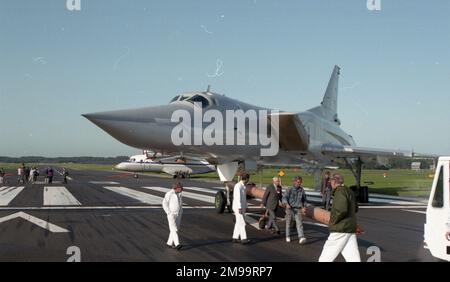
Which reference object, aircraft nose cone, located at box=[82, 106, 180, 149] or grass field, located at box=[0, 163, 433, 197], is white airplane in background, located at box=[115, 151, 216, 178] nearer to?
grass field, located at box=[0, 163, 433, 197]

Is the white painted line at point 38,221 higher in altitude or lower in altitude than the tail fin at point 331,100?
lower

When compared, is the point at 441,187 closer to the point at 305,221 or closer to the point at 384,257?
the point at 384,257

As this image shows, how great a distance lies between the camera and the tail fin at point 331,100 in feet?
85.6

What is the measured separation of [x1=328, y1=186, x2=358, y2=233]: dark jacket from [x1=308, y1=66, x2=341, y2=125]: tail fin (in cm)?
1821

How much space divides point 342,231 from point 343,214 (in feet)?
0.87

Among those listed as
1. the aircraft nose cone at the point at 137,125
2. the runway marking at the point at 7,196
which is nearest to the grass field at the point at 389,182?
the aircraft nose cone at the point at 137,125

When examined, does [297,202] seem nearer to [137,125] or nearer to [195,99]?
[137,125]

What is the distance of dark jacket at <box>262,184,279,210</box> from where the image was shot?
11.7m

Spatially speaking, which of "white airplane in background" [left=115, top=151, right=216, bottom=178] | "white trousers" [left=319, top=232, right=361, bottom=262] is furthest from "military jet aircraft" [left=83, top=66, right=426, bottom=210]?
"white airplane in background" [left=115, top=151, right=216, bottom=178]

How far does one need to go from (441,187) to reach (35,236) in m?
9.22

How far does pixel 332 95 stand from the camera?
2769 centimetres

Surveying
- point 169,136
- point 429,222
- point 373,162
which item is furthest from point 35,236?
point 373,162

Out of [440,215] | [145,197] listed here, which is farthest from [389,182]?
[440,215]

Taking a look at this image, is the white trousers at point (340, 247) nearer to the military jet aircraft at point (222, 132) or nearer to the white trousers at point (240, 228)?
the white trousers at point (240, 228)
